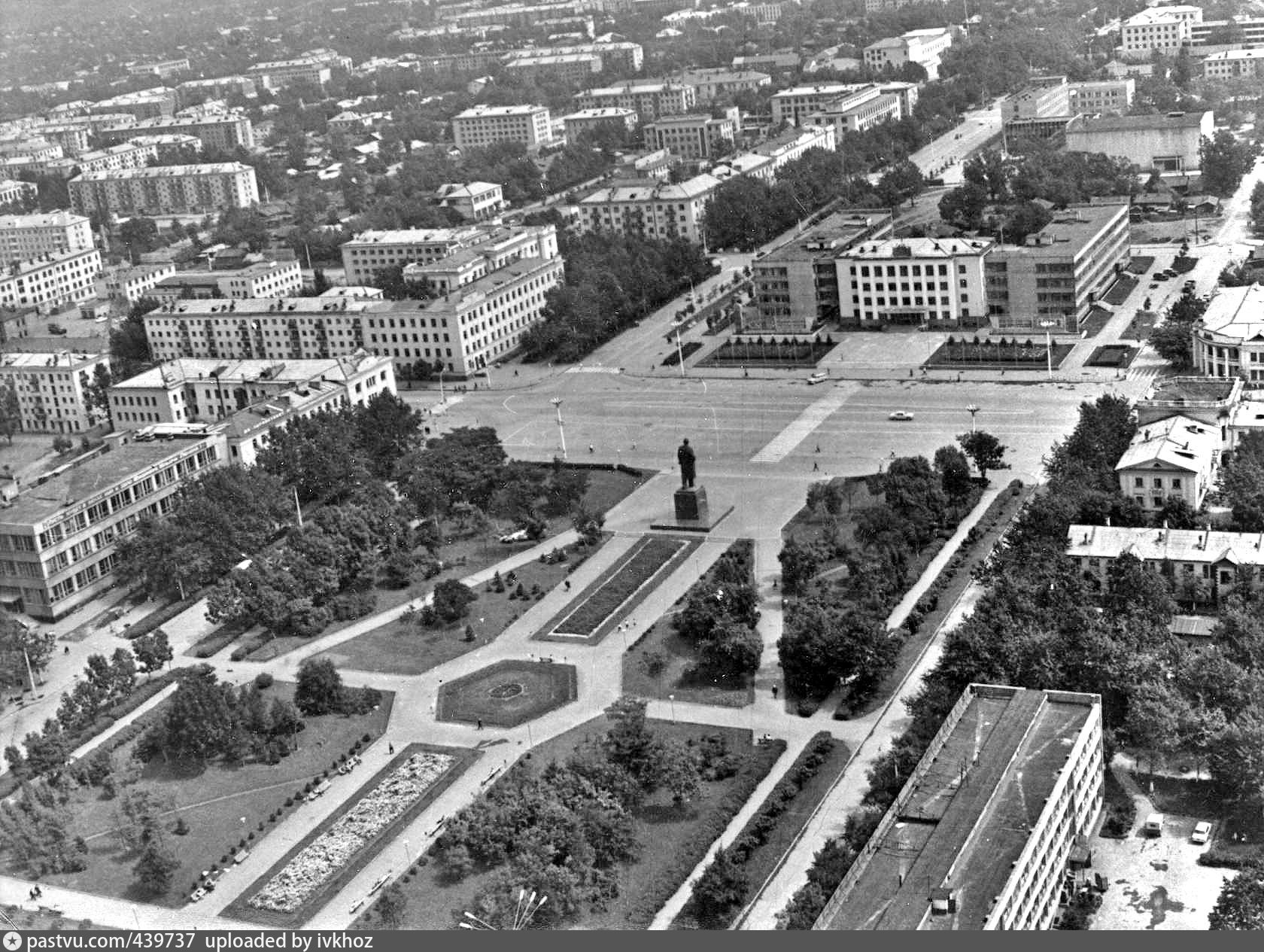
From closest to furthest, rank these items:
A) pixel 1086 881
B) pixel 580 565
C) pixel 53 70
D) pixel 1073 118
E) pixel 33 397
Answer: pixel 1086 881 → pixel 580 565 → pixel 33 397 → pixel 1073 118 → pixel 53 70

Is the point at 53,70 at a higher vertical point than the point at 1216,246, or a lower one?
higher

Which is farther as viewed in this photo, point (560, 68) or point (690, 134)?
point (560, 68)

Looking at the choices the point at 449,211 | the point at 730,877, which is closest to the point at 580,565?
the point at 730,877

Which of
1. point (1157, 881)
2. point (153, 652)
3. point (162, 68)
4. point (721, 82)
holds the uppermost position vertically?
point (162, 68)

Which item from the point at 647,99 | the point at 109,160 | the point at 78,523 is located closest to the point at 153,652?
the point at 78,523

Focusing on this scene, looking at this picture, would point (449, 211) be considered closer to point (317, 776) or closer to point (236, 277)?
point (236, 277)

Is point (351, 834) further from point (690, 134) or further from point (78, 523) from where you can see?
point (690, 134)

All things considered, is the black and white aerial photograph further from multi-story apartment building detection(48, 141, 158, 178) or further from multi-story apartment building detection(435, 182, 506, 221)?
multi-story apartment building detection(48, 141, 158, 178)
